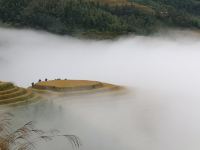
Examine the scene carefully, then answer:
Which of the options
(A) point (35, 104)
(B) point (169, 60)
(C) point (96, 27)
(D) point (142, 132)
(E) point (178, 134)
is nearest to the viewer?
(A) point (35, 104)

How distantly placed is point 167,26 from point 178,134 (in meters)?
72.6

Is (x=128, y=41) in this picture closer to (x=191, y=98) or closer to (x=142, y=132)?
(x=191, y=98)

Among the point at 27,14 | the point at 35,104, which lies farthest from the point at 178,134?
the point at 27,14

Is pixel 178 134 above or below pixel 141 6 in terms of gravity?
below

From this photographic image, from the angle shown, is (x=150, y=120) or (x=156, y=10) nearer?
(x=150, y=120)

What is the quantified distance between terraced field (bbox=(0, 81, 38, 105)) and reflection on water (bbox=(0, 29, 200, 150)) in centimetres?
98

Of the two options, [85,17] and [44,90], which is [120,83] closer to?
[85,17]

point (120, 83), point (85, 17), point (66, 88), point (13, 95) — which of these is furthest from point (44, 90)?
point (85, 17)

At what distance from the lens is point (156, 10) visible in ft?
388

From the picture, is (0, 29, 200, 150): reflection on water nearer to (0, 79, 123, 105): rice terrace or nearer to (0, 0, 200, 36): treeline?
(0, 79, 123, 105): rice terrace

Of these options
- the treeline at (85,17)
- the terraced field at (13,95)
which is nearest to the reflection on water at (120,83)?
the terraced field at (13,95)

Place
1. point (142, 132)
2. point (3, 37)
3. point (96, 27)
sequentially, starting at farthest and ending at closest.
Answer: point (3, 37) → point (96, 27) → point (142, 132)

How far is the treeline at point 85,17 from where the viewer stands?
339ft

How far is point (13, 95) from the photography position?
40312 millimetres
